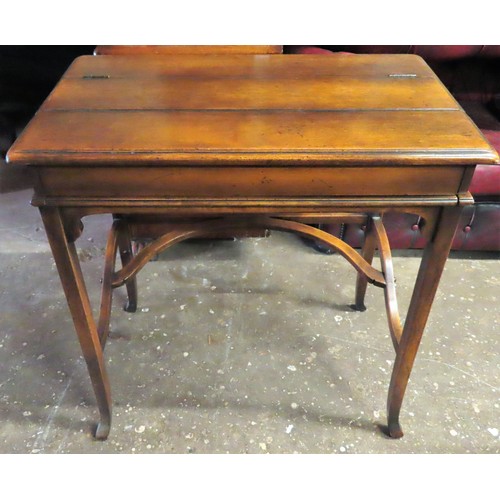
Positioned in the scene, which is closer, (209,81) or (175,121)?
(175,121)

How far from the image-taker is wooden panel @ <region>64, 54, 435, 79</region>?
43.1 inches

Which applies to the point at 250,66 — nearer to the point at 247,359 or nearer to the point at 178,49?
the point at 178,49

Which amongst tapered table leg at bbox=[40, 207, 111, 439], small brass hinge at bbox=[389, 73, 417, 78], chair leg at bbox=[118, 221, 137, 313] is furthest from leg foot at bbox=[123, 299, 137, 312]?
small brass hinge at bbox=[389, 73, 417, 78]

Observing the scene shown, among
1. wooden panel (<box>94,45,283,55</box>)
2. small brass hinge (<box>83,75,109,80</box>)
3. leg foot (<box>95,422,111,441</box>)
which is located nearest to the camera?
small brass hinge (<box>83,75,109,80</box>)

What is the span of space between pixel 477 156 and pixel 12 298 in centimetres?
147

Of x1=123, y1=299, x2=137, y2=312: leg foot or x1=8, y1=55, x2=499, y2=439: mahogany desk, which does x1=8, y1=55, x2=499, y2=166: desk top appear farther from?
x1=123, y1=299, x2=137, y2=312: leg foot

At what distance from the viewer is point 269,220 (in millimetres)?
1229

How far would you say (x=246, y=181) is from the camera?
2.75 feet

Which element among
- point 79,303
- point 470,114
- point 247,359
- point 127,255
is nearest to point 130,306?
point 127,255

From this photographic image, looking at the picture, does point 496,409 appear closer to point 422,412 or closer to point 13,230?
point 422,412

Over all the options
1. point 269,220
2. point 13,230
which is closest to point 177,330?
point 269,220

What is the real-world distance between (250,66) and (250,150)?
43 centimetres

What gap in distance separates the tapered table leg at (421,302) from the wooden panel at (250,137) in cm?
14

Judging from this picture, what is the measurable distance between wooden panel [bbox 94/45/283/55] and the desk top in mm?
414
